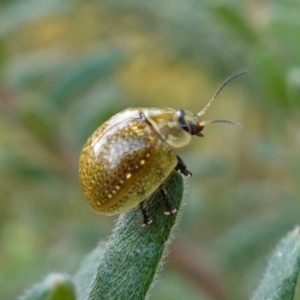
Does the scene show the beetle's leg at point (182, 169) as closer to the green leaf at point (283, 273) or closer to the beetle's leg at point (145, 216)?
the beetle's leg at point (145, 216)

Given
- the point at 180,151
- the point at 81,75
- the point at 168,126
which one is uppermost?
the point at 168,126

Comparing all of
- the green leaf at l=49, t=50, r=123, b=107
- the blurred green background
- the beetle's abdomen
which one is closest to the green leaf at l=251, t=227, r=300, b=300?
the beetle's abdomen

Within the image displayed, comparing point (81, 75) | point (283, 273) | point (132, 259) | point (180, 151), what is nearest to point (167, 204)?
point (132, 259)

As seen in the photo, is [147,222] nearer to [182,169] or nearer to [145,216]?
[145,216]

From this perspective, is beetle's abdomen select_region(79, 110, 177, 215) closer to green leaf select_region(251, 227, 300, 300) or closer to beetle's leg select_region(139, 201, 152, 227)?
beetle's leg select_region(139, 201, 152, 227)

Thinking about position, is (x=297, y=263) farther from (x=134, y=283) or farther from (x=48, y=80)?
(x=48, y=80)

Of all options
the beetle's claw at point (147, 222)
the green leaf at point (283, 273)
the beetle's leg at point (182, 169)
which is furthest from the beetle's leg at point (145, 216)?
the green leaf at point (283, 273)
